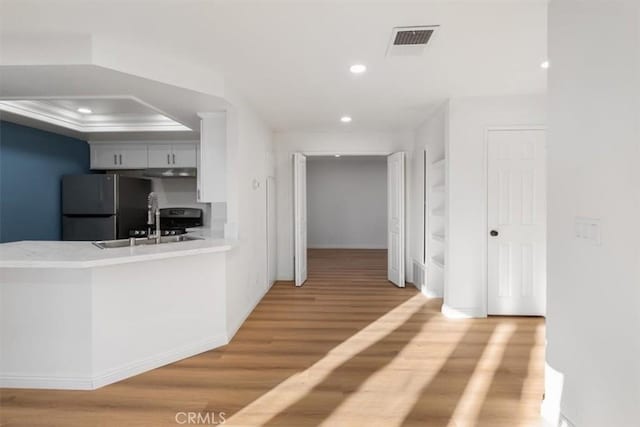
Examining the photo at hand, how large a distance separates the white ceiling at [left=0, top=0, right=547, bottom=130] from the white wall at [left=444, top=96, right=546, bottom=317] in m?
0.21

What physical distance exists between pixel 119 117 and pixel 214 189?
199 cm

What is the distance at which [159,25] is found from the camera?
7.14ft

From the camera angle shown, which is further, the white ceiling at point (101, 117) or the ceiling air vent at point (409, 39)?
the white ceiling at point (101, 117)

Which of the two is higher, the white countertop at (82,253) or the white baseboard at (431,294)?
the white countertop at (82,253)

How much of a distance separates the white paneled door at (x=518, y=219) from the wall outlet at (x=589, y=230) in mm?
2093

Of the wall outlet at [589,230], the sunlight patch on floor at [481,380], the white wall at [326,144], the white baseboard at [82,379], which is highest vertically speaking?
the white wall at [326,144]

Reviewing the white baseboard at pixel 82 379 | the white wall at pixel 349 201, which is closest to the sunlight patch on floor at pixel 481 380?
the white baseboard at pixel 82 379

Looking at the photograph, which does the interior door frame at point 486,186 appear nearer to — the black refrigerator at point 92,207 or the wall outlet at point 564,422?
the wall outlet at point 564,422

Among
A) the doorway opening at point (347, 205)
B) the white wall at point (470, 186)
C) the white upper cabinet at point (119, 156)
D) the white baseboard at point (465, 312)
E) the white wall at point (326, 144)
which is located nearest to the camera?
the white wall at point (470, 186)

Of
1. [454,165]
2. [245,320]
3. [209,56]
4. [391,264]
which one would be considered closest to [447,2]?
[209,56]

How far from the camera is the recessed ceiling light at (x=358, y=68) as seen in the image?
2807 mm

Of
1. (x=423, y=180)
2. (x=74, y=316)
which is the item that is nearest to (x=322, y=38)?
(x=74, y=316)

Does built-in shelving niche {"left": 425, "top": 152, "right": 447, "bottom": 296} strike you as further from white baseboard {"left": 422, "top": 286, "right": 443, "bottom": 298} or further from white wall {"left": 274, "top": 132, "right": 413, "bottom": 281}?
white wall {"left": 274, "top": 132, "right": 413, "bottom": 281}

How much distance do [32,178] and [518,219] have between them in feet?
19.4
